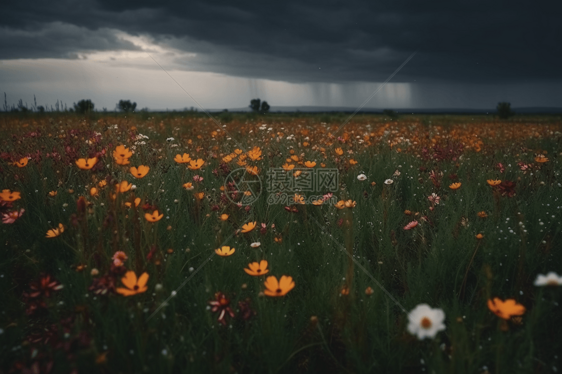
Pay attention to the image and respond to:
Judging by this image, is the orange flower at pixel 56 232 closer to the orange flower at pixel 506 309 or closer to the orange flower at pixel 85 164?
the orange flower at pixel 85 164

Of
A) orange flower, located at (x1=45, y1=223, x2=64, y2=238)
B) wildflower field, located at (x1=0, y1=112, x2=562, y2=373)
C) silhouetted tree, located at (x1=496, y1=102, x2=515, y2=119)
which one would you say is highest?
silhouetted tree, located at (x1=496, y1=102, x2=515, y2=119)

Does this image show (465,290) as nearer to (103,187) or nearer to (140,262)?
(140,262)

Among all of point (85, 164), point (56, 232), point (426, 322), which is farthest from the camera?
point (85, 164)

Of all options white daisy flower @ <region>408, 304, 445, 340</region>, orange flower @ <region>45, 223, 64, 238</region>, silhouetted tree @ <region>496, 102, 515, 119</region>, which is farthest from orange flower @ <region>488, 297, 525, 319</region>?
silhouetted tree @ <region>496, 102, 515, 119</region>

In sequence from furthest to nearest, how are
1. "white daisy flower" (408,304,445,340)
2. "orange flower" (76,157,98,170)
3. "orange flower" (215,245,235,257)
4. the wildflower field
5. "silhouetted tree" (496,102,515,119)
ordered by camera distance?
1. "silhouetted tree" (496,102,515,119)
2. "orange flower" (76,157,98,170)
3. "orange flower" (215,245,235,257)
4. the wildflower field
5. "white daisy flower" (408,304,445,340)

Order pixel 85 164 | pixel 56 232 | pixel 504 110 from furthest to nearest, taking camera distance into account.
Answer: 1. pixel 504 110
2. pixel 85 164
3. pixel 56 232

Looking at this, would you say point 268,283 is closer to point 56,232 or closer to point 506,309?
Answer: point 506,309

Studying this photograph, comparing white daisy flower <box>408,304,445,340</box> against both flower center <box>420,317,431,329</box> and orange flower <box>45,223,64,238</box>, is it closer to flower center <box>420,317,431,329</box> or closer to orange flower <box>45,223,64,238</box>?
flower center <box>420,317,431,329</box>

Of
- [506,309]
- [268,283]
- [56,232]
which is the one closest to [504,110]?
[506,309]

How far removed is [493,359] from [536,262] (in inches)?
29.7

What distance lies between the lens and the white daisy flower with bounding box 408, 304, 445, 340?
0.85 m

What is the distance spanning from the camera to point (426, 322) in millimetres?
877

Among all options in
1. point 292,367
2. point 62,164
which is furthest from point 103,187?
point 292,367

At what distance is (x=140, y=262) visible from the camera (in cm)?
146
